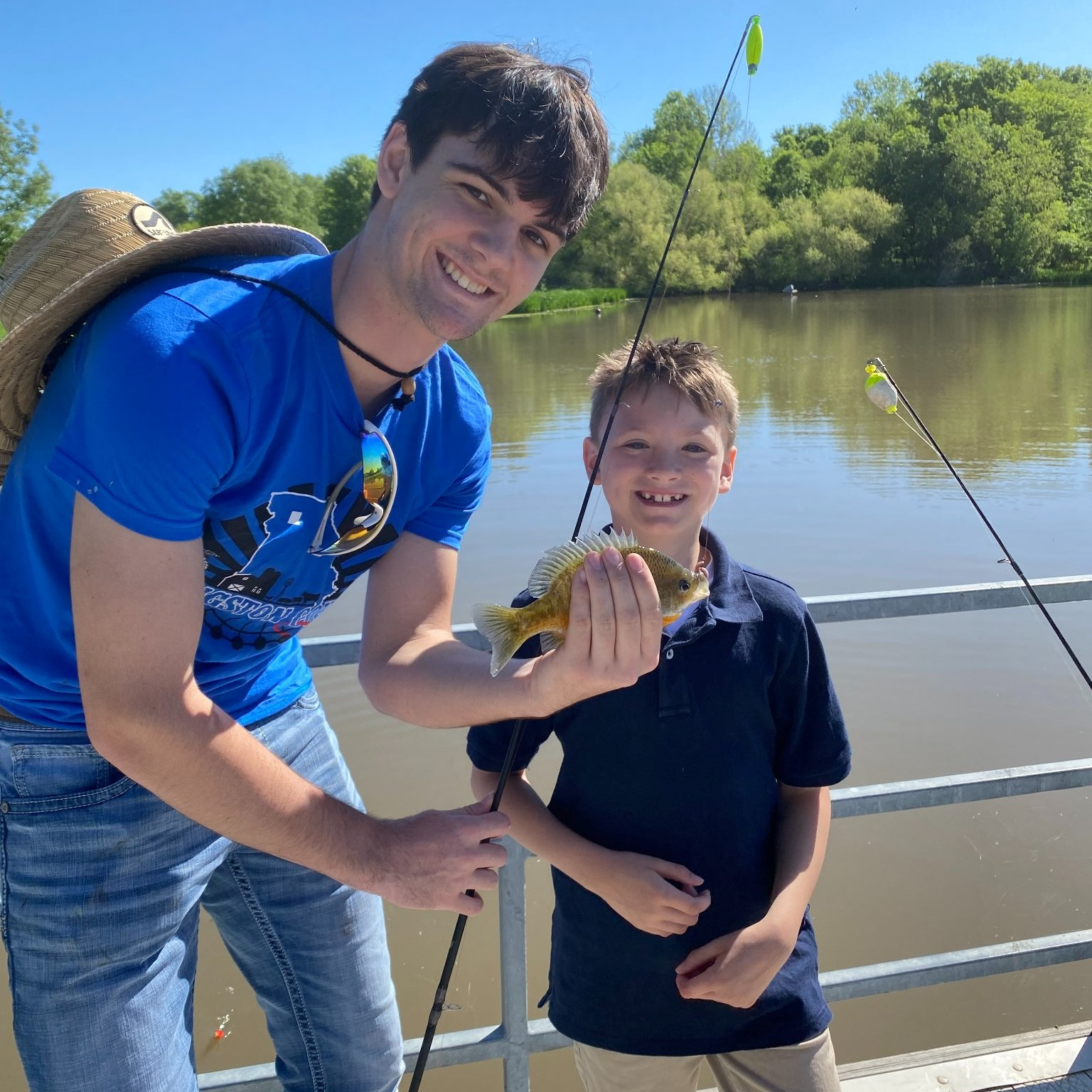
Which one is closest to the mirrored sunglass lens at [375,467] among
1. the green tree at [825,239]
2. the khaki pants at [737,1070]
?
the khaki pants at [737,1070]

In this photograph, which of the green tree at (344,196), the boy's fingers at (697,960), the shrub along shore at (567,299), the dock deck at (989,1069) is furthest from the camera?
the green tree at (344,196)

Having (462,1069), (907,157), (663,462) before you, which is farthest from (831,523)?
(907,157)

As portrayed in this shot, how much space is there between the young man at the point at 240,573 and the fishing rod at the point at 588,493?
0.40ft

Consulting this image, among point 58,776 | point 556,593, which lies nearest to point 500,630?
point 556,593

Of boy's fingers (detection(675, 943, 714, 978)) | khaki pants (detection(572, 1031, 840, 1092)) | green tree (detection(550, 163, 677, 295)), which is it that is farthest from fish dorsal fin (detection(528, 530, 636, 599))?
green tree (detection(550, 163, 677, 295))

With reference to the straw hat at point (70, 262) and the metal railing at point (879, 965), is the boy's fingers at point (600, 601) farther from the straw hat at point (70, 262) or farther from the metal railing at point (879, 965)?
the straw hat at point (70, 262)

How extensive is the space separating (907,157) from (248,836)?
61062 mm

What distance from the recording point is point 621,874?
1.89 meters

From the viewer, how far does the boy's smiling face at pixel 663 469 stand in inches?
86.0

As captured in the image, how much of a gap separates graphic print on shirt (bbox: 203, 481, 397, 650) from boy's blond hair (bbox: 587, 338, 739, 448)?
0.73 metres

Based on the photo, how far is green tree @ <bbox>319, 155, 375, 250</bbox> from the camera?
8481cm

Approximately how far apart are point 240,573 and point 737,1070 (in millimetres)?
1431

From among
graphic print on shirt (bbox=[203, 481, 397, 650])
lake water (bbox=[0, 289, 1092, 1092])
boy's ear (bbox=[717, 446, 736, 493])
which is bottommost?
lake water (bbox=[0, 289, 1092, 1092])

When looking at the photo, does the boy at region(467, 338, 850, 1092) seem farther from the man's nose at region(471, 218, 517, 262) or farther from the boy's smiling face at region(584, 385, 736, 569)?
the man's nose at region(471, 218, 517, 262)
